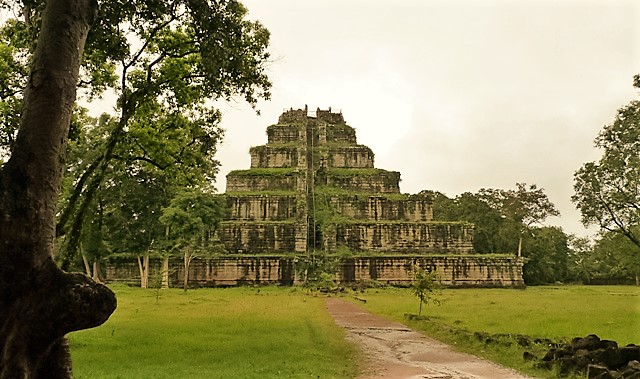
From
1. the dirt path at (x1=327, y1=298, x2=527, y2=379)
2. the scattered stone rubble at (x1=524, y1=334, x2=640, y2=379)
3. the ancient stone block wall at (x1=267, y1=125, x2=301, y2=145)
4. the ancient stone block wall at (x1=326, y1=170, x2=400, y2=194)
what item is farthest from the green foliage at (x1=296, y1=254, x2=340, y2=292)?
the scattered stone rubble at (x1=524, y1=334, x2=640, y2=379)

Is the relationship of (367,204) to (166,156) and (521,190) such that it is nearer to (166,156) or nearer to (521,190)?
(521,190)

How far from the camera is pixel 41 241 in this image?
520 cm

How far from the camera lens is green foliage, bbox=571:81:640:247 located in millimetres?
22328

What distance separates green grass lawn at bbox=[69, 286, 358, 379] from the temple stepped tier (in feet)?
61.2

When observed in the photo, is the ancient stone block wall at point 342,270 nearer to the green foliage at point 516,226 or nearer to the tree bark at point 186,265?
the tree bark at point 186,265

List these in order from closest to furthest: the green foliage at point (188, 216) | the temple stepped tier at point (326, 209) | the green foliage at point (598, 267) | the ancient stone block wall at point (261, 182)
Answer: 1. the green foliage at point (188, 216)
2. the temple stepped tier at point (326, 209)
3. the ancient stone block wall at point (261, 182)
4. the green foliage at point (598, 267)

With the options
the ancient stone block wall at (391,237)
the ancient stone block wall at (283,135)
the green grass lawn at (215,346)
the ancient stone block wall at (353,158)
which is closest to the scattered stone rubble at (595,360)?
the green grass lawn at (215,346)

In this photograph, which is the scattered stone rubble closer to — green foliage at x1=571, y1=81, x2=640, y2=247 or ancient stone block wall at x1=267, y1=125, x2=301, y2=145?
green foliage at x1=571, y1=81, x2=640, y2=247

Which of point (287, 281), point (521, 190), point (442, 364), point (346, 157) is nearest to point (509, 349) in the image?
point (442, 364)

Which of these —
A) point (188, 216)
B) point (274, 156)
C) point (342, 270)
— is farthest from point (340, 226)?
point (188, 216)

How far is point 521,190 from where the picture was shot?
51.2 meters

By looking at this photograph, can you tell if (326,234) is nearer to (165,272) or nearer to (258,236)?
(258,236)

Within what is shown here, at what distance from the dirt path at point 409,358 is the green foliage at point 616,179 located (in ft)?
43.1

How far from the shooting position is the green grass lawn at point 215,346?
893cm
